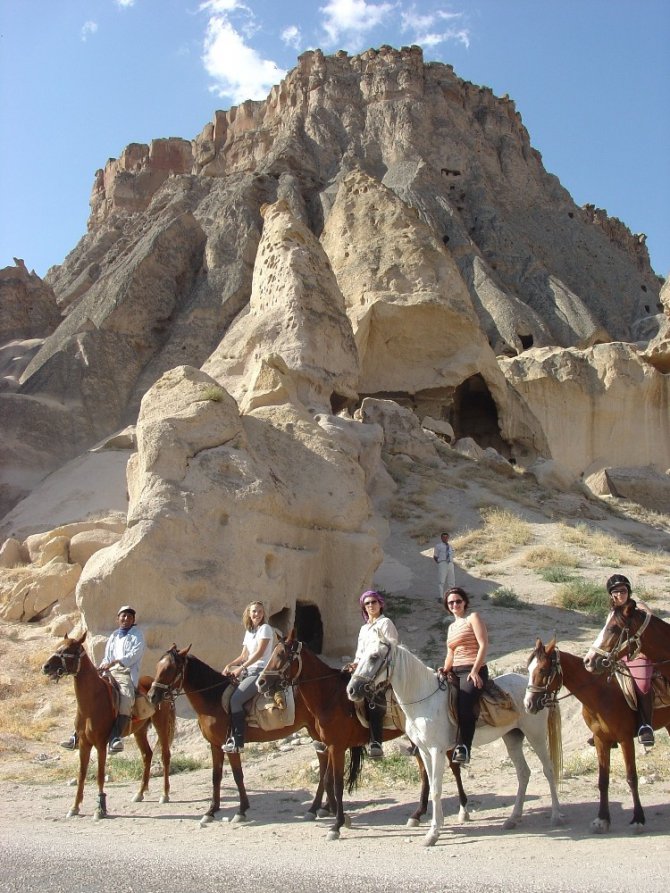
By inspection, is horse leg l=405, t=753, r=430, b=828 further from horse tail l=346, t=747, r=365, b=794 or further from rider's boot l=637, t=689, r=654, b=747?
rider's boot l=637, t=689, r=654, b=747

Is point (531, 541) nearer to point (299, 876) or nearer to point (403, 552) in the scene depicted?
point (403, 552)

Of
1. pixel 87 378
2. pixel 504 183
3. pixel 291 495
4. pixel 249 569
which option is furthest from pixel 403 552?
pixel 504 183

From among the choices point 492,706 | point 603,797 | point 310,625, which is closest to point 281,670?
point 492,706

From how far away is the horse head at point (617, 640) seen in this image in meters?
5.75

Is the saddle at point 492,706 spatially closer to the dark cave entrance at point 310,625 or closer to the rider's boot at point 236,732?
the rider's boot at point 236,732

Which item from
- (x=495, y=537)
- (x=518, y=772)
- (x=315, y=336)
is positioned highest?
(x=315, y=336)

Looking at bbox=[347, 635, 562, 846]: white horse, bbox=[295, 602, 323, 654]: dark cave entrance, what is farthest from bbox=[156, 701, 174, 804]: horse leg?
bbox=[295, 602, 323, 654]: dark cave entrance

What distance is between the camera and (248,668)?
6953mm

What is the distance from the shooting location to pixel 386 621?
242 inches

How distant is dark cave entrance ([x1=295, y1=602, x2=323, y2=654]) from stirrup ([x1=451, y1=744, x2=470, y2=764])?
6.10 metres

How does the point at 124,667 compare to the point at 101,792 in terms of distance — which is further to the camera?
the point at 124,667

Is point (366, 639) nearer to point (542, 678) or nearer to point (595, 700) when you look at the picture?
point (542, 678)

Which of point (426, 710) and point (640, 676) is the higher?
point (640, 676)

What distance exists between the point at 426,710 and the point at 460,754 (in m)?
0.35
